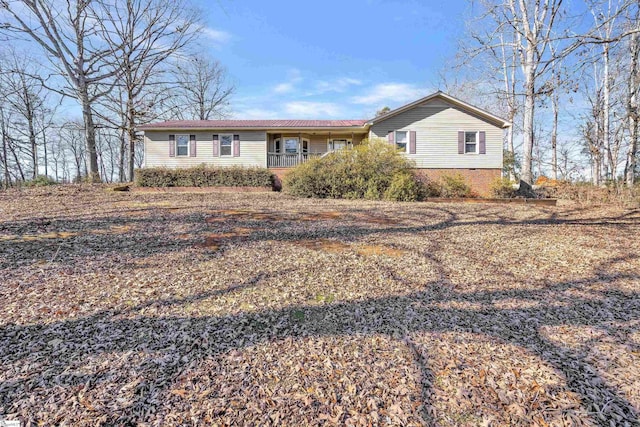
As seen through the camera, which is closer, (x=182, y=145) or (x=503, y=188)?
(x=503, y=188)

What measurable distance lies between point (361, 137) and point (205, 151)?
8.60m

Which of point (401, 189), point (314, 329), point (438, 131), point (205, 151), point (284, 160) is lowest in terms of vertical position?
point (314, 329)

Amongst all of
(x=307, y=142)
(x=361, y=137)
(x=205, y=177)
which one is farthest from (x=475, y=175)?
(x=205, y=177)

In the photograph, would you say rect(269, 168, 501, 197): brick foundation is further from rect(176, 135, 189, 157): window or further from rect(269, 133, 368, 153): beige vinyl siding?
rect(176, 135, 189, 157): window

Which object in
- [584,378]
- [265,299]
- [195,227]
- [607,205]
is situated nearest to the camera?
[584,378]

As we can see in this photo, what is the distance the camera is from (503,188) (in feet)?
47.6

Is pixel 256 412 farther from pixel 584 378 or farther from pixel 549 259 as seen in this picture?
pixel 549 259

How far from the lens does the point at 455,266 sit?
452 centimetres

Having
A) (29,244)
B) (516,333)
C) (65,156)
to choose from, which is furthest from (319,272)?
(65,156)

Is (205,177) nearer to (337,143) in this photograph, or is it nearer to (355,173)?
(355,173)

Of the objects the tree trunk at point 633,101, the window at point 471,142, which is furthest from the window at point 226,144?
the tree trunk at point 633,101

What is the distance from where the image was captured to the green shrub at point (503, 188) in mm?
14469

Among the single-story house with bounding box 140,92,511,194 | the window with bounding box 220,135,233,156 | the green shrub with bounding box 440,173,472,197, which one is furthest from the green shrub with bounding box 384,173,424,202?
the window with bounding box 220,135,233,156

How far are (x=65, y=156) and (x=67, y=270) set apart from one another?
4826 cm
